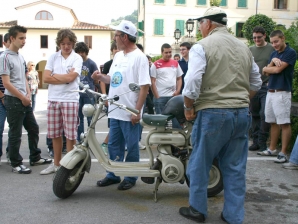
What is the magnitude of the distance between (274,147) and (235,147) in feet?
10.8

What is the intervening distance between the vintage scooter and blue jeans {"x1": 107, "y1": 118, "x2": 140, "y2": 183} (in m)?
0.22

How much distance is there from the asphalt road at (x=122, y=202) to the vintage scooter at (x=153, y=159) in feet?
0.69

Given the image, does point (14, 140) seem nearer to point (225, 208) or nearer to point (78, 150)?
point (78, 150)

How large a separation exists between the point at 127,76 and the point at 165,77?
9.12 feet

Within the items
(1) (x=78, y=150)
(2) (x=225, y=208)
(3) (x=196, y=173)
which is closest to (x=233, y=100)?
(3) (x=196, y=173)

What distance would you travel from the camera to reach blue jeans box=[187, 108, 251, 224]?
141 inches

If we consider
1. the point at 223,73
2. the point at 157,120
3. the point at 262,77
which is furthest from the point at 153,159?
the point at 262,77

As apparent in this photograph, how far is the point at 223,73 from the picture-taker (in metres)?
3.57

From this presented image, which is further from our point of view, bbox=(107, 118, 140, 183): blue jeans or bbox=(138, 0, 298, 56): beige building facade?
bbox=(138, 0, 298, 56): beige building facade

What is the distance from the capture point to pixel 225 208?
12.3 ft

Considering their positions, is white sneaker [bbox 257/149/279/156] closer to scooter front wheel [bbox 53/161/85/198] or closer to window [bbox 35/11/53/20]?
scooter front wheel [bbox 53/161/85/198]

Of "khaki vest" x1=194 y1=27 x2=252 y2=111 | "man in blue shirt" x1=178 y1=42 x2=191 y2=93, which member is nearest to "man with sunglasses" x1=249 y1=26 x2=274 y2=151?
"man in blue shirt" x1=178 y1=42 x2=191 y2=93

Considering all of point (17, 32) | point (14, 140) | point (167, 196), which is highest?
point (17, 32)

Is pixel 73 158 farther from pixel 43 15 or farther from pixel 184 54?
pixel 43 15
